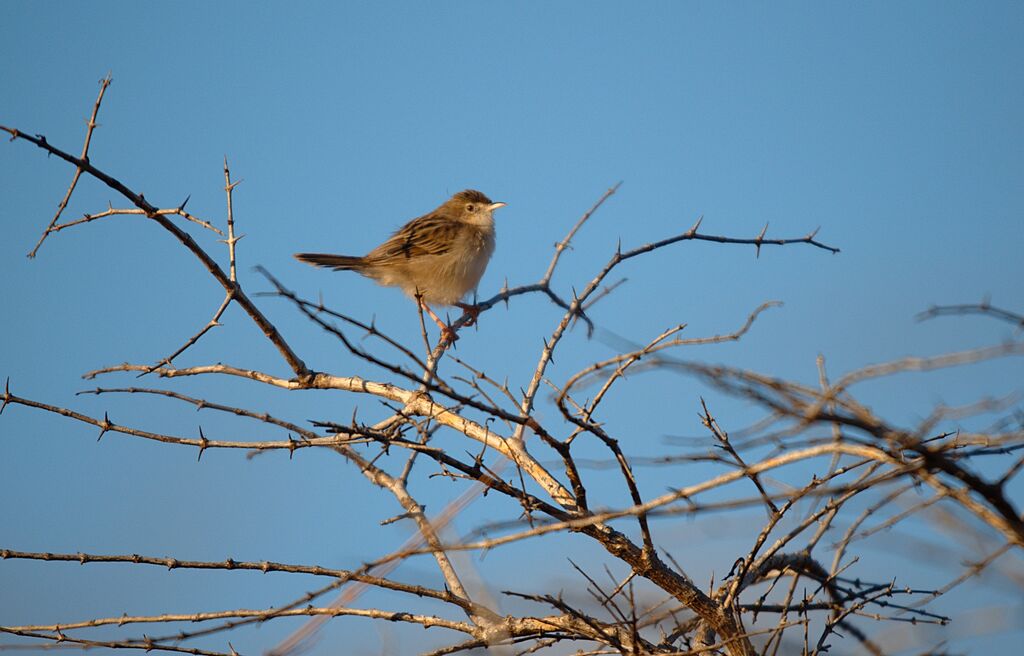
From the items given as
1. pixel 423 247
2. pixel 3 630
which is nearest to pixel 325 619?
pixel 3 630

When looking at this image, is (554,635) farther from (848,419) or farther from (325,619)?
(848,419)

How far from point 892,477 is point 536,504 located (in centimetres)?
137

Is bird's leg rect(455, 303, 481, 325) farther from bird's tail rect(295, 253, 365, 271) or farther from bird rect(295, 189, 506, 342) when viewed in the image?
bird's tail rect(295, 253, 365, 271)

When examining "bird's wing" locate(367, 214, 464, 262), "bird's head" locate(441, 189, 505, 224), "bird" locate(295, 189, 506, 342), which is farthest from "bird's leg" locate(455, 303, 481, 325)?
"bird's head" locate(441, 189, 505, 224)

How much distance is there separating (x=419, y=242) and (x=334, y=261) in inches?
31.2

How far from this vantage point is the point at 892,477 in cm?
209

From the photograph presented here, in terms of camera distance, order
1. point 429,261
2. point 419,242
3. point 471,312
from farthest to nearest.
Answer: point 419,242
point 429,261
point 471,312

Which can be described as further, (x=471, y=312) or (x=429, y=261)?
(x=429, y=261)

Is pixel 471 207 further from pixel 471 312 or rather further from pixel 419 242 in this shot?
pixel 471 312

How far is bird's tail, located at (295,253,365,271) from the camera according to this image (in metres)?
8.12

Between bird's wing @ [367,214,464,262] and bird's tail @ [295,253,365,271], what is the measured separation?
16 cm

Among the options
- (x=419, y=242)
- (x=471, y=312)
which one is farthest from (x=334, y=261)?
(x=471, y=312)

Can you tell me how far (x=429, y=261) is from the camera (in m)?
8.35

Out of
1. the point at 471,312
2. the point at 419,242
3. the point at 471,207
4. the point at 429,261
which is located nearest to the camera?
the point at 471,312
